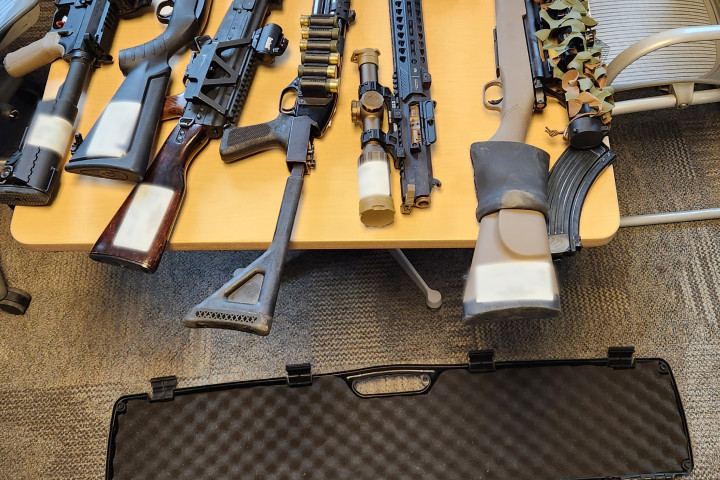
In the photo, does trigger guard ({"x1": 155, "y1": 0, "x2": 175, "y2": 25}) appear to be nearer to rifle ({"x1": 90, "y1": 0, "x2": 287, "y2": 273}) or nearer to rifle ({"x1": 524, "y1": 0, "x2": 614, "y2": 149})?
rifle ({"x1": 90, "y1": 0, "x2": 287, "y2": 273})

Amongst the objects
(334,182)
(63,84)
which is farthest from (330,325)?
(63,84)

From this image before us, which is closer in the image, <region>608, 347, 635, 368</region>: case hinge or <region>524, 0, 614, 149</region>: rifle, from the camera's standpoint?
<region>524, 0, 614, 149</region>: rifle

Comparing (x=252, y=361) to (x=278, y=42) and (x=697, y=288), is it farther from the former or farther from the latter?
(x=697, y=288)

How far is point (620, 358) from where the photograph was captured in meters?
1.27

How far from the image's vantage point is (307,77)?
111cm

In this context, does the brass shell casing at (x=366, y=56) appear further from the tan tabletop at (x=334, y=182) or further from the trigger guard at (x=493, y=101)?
the trigger guard at (x=493, y=101)

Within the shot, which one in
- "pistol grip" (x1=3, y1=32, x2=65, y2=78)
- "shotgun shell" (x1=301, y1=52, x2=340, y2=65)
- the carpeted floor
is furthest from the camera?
the carpeted floor

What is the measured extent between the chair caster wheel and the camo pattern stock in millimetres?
1607

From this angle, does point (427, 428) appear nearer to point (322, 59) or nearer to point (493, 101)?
point (493, 101)

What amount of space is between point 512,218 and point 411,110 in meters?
0.33

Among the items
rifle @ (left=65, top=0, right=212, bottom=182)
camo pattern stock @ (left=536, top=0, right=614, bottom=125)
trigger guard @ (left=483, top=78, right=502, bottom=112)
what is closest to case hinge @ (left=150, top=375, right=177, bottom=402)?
rifle @ (left=65, top=0, right=212, bottom=182)

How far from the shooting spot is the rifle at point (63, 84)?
3.50 ft

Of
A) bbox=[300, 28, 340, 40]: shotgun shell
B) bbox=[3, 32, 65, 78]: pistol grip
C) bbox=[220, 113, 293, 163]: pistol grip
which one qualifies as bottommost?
bbox=[220, 113, 293, 163]: pistol grip

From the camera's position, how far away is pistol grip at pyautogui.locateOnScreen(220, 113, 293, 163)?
108 cm
